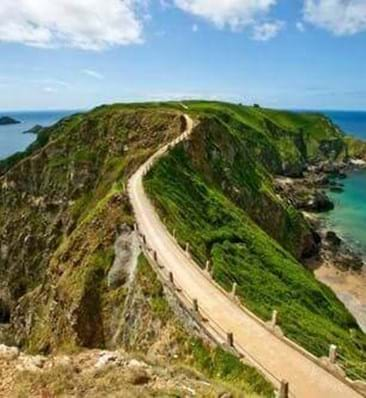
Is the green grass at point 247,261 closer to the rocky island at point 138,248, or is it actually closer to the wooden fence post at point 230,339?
the rocky island at point 138,248

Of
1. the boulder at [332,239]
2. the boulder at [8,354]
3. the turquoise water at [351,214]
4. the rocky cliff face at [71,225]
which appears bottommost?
the turquoise water at [351,214]

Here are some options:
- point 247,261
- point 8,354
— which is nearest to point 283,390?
point 8,354

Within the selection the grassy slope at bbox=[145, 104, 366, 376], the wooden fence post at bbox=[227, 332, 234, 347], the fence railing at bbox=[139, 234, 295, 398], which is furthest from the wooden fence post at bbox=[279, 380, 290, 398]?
the grassy slope at bbox=[145, 104, 366, 376]

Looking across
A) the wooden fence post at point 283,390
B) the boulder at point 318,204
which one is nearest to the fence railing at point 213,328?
the wooden fence post at point 283,390

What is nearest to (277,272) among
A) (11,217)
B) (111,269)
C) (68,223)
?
(111,269)

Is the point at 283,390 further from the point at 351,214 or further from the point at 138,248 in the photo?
the point at 351,214

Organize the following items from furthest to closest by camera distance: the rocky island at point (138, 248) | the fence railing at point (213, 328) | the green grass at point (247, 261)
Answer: the green grass at point (247, 261) → the rocky island at point (138, 248) → the fence railing at point (213, 328)
